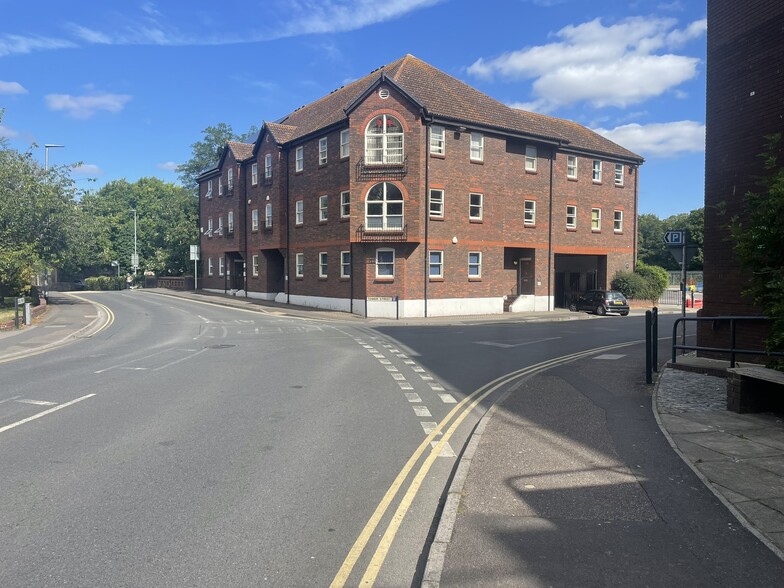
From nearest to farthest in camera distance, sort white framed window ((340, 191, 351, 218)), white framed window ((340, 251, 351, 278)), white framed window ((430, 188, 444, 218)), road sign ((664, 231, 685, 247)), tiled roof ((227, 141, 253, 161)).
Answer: road sign ((664, 231, 685, 247)) → white framed window ((430, 188, 444, 218)) → white framed window ((340, 191, 351, 218)) → white framed window ((340, 251, 351, 278)) → tiled roof ((227, 141, 253, 161))

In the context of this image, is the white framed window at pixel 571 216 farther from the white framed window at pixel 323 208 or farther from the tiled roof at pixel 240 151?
the tiled roof at pixel 240 151

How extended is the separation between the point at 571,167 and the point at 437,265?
13.4 meters

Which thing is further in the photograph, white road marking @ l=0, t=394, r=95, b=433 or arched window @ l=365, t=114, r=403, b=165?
arched window @ l=365, t=114, r=403, b=165

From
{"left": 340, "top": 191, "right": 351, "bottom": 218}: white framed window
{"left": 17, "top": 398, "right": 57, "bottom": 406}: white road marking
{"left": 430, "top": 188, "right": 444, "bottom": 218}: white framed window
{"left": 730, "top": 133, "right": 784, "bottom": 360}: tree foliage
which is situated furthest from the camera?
{"left": 340, "top": 191, "right": 351, "bottom": 218}: white framed window

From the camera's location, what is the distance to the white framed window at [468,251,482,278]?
31153mm

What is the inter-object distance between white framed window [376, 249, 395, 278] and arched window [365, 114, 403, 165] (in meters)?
4.68

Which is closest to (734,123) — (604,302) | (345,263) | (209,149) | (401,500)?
(401,500)

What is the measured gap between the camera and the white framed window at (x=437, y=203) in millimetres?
29641

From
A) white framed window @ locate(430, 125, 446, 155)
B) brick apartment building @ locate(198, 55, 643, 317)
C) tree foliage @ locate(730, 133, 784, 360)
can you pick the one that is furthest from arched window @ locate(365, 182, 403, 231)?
tree foliage @ locate(730, 133, 784, 360)

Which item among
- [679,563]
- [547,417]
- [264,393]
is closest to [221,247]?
[264,393]

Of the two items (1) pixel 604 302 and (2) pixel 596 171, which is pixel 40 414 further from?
(2) pixel 596 171

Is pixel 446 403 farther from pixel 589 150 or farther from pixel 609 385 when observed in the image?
pixel 589 150

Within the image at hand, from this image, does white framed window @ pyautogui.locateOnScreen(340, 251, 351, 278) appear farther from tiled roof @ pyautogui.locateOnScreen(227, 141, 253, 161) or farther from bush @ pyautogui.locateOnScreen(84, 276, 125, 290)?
bush @ pyautogui.locateOnScreen(84, 276, 125, 290)

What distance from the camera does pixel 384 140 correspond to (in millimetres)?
29078
